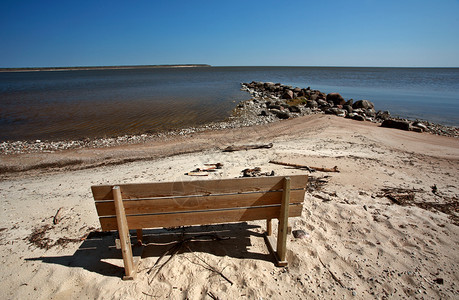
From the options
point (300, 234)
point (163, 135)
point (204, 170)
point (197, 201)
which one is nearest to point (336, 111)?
point (163, 135)

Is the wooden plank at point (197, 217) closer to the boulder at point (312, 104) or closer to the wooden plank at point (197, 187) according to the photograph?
the wooden plank at point (197, 187)

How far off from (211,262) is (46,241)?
293 cm

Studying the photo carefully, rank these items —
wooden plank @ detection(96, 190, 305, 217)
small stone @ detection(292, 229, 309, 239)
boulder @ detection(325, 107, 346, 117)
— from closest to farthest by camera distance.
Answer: wooden plank @ detection(96, 190, 305, 217)
small stone @ detection(292, 229, 309, 239)
boulder @ detection(325, 107, 346, 117)

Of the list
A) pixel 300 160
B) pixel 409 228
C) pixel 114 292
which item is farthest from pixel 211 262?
pixel 300 160

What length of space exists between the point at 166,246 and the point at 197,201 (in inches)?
52.5

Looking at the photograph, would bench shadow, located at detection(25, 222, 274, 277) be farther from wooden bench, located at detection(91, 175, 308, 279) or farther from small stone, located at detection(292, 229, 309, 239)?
small stone, located at detection(292, 229, 309, 239)

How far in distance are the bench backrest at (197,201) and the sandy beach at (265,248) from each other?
781 millimetres

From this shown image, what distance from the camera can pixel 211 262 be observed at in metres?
3.49

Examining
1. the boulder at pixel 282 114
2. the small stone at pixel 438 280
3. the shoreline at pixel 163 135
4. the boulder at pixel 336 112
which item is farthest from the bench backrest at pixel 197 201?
the boulder at pixel 336 112

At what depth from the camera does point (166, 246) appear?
3.88 metres

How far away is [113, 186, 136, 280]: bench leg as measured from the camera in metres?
2.87

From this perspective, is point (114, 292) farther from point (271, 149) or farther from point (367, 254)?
point (271, 149)

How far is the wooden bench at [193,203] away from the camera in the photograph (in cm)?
295

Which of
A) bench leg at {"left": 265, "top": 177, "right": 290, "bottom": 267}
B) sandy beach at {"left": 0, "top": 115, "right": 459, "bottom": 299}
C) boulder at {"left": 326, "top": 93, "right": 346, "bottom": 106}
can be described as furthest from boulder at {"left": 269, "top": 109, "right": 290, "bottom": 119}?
bench leg at {"left": 265, "top": 177, "right": 290, "bottom": 267}
